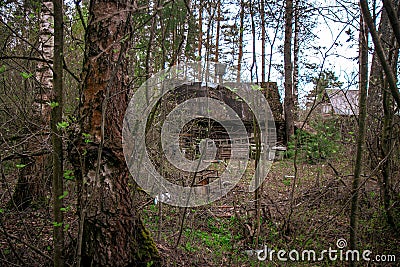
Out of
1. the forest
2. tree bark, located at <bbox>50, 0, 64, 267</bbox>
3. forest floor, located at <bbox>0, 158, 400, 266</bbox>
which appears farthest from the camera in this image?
forest floor, located at <bbox>0, 158, 400, 266</bbox>

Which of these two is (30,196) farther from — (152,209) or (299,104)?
(299,104)

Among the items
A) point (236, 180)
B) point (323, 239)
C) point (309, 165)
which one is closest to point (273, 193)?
point (236, 180)

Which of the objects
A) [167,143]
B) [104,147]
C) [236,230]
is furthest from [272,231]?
[104,147]

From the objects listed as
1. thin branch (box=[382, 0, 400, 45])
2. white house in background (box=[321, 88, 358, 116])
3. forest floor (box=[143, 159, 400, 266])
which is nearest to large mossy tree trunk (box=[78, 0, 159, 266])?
forest floor (box=[143, 159, 400, 266])

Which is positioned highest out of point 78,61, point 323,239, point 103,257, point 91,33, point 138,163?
point 78,61

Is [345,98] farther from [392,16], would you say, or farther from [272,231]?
[392,16]

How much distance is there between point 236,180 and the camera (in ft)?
21.4

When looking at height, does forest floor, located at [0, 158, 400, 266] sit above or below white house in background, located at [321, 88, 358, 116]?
below

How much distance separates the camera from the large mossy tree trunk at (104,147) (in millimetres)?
2156

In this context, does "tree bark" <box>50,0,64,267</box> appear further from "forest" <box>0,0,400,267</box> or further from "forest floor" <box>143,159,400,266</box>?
"forest floor" <box>143,159,400,266</box>

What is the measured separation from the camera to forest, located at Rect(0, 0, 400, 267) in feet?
6.98

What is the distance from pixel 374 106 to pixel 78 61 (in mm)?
4748

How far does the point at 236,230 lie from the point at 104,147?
2724 mm

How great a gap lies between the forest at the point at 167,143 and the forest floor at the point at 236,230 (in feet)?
0.07
